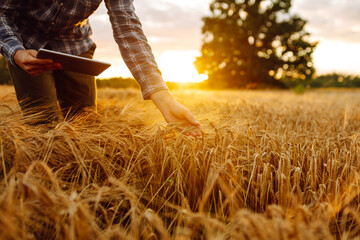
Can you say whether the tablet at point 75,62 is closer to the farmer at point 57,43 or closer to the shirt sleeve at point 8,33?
the farmer at point 57,43

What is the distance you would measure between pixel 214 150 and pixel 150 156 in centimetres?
30

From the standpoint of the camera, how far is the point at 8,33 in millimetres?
1467

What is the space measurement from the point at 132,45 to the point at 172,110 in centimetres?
49

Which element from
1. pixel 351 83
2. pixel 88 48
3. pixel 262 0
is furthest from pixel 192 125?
pixel 351 83

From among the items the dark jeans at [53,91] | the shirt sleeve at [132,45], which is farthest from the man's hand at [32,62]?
the shirt sleeve at [132,45]

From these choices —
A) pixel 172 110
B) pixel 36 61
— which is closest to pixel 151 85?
pixel 172 110

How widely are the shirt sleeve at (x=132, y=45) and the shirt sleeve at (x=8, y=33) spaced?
587mm

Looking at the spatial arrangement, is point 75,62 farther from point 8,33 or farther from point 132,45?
point 8,33

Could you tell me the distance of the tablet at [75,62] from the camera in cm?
125

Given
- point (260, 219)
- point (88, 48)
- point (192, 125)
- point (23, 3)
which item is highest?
point (23, 3)

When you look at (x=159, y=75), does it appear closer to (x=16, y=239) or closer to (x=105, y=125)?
(x=105, y=125)

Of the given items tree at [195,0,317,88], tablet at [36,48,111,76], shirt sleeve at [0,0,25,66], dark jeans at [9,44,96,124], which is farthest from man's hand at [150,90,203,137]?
tree at [195,0,317,88]

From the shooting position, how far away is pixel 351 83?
28.8 metres

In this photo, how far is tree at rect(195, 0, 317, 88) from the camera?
1927 centimetres
